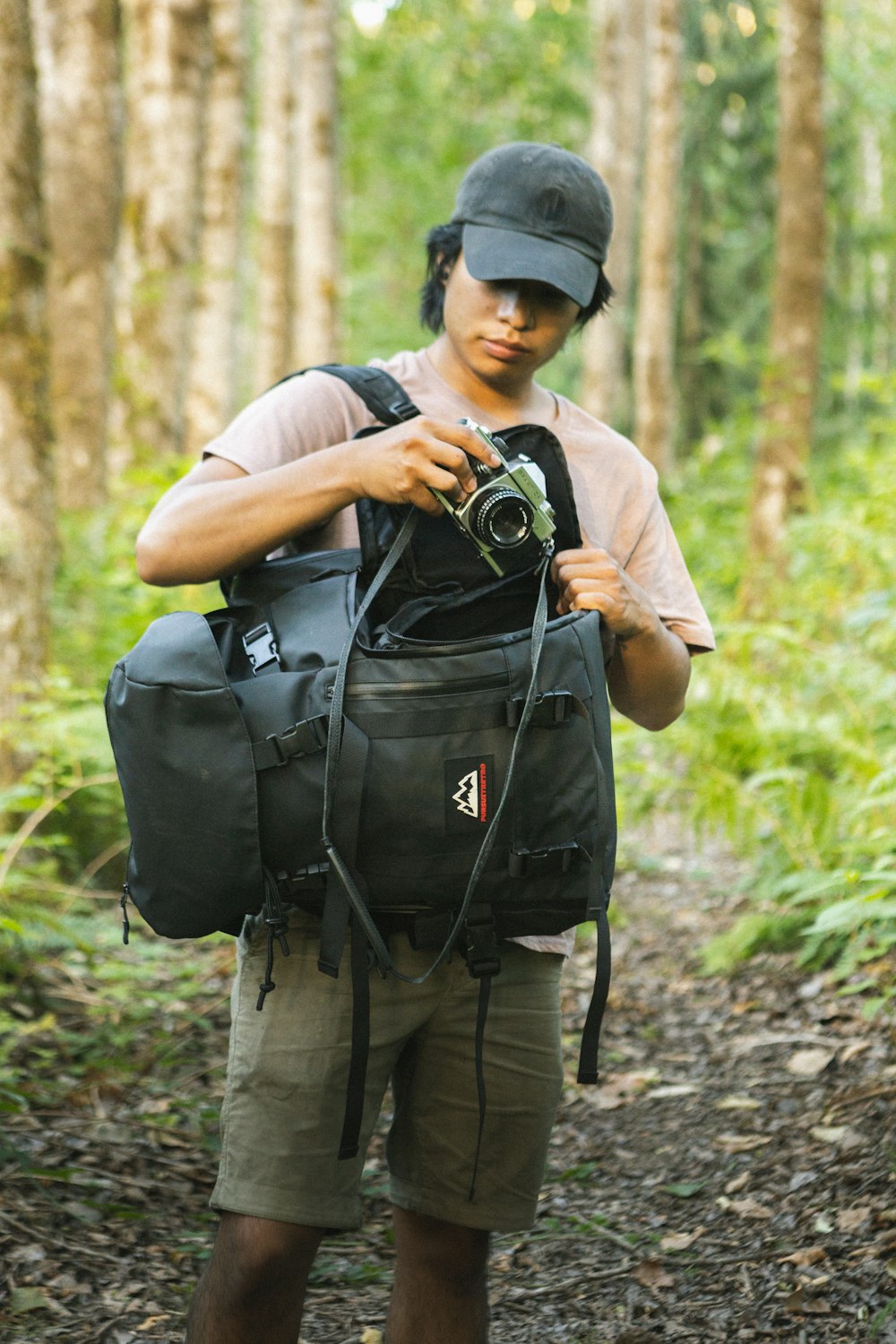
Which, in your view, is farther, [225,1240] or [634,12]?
A: [634,12]

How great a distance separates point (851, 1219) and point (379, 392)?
239 cm

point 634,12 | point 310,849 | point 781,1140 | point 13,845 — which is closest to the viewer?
point 310,849

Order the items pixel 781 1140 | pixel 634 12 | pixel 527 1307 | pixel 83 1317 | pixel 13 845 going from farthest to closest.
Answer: pixel 634 12
pixel 13 845
pixel 781 1140
pixel 527 1307
pixel 83 1317

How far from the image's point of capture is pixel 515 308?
2561 millimetres

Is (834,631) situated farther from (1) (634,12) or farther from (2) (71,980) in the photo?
(1) (634,12)

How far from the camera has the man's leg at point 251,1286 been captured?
2.18m

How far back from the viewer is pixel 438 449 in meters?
2.23

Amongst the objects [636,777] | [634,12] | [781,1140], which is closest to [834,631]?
[636,777]

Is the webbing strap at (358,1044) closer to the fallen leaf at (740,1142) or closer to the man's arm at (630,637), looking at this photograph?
the man's arm at (630,637)

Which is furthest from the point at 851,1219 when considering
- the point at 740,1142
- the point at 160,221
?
the point at 160,221

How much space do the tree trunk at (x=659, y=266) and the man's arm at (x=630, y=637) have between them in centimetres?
1462

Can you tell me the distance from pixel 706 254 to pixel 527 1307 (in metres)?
20.5

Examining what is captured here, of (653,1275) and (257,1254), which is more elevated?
(257,1254)

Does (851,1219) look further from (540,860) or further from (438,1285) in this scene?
(540,860)
